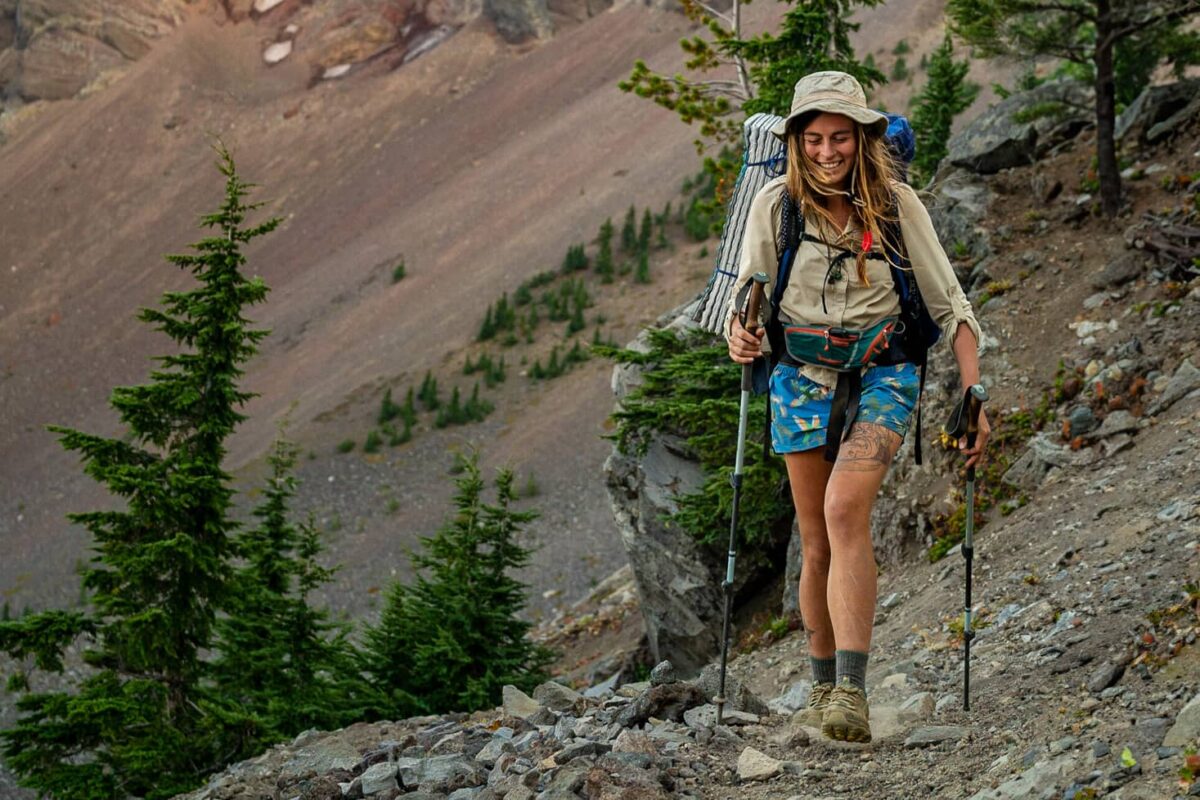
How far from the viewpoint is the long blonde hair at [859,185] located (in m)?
5.36

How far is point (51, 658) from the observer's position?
15.3 meters

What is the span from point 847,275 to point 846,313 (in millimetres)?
155

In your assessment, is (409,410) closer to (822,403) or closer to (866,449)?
(822,403)

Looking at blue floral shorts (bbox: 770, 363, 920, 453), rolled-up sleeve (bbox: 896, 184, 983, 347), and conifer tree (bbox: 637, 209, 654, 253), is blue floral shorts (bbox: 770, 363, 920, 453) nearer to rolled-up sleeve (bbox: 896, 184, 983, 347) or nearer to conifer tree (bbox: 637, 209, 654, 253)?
rolled-up sleeve (bbox: 896, 184, 983, 347)

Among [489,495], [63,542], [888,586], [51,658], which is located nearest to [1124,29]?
[888,586]

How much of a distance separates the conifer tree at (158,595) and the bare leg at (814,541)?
1014 centimetres

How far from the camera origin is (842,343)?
17.8ft

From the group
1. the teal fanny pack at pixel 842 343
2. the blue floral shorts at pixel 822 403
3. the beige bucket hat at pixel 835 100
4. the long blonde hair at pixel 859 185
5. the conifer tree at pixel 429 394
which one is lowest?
the conifer tree at pixel 429 394

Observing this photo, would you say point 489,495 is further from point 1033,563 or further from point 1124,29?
point 1033,563

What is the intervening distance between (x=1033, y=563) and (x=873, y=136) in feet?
15.1

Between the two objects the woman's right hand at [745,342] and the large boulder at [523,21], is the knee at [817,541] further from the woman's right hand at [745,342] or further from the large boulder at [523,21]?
the large boulder at [523,21]

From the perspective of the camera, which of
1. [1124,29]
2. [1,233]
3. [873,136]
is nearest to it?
[873,136]

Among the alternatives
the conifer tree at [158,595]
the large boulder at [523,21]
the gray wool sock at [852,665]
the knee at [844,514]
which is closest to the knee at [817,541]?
the knee at [844,514]

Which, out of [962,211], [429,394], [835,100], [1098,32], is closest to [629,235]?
Result: [429,394]
